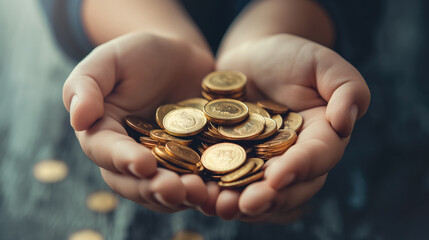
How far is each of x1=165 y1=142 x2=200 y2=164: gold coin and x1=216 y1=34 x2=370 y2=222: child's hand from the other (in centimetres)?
18

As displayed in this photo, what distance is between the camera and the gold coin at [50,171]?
2164mm

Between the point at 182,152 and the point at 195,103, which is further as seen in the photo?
the point at 195,103

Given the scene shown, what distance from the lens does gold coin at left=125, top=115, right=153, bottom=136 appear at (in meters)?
1.35

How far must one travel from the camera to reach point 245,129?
4.63 ft

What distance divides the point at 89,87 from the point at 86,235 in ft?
3.23

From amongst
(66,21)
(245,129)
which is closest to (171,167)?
(245,129)

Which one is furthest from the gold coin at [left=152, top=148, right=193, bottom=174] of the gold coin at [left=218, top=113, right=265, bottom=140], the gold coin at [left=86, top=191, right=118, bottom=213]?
the gold coin at [left=86, top=191, right=118, bottom=213]

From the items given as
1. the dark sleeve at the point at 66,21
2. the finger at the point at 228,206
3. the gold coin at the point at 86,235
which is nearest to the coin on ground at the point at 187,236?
the gold coin at the point at 86,235

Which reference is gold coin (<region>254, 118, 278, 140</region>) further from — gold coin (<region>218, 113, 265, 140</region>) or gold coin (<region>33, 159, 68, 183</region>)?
gold coin (<region>33, 159, 68, 183</region>)

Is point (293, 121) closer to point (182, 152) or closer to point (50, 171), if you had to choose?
point (182, 152)

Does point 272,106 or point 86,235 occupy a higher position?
point 272,106

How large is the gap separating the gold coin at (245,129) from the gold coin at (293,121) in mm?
105

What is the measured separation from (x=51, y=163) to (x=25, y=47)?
1236 mm

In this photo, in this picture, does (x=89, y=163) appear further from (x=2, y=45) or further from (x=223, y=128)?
(x=2, y=45)
